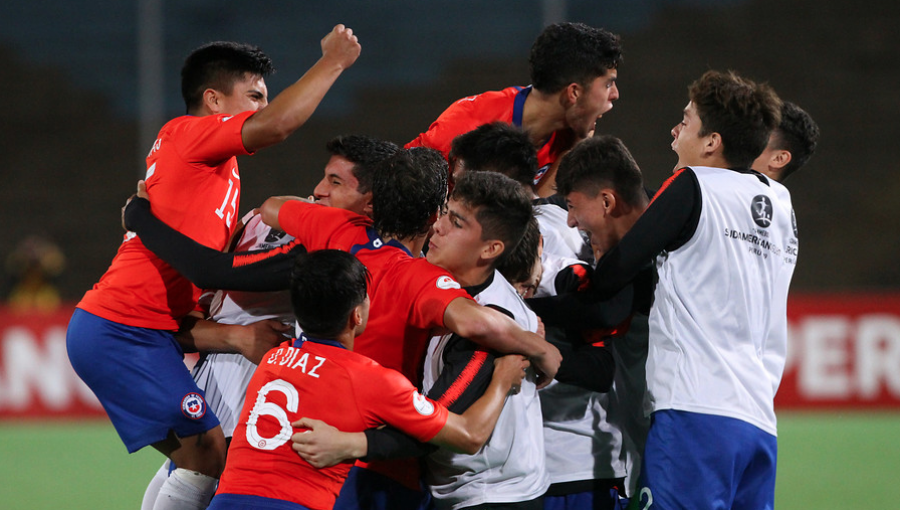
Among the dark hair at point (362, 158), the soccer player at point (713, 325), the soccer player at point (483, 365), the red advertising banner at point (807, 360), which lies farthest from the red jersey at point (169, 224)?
the red advertising banner at point (807, 360)

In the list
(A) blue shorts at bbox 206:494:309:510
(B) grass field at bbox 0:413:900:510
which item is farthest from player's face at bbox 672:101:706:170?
(B) grass field at bbox 0:413:900:510

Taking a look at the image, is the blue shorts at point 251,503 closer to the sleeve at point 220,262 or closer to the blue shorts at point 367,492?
the blue shorts at point 367,492

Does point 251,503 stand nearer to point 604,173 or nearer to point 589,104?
point 604,173

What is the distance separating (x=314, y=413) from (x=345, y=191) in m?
1.16

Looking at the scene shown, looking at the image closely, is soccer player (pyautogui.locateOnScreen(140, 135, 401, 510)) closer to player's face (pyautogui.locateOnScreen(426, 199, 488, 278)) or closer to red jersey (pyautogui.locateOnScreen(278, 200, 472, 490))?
red jersey (pyautogui.locateOnScreen(278, 200, 472, 490))

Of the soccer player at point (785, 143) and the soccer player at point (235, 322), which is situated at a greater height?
the soccer player at point (785, 143)

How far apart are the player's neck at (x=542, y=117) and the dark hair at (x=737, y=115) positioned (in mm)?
1446

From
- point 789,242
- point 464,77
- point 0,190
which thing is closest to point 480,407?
point 789,242

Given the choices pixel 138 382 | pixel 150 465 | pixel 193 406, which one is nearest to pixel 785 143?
pixel 193 406

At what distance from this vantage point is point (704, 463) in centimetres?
337

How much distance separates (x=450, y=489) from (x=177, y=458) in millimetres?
1381

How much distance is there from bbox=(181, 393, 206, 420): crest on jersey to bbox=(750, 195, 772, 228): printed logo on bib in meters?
2.40

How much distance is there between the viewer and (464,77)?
1527 cm

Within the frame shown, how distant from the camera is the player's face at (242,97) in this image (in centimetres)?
457
